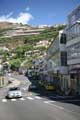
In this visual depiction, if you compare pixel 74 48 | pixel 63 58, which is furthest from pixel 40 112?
pixel 63 58

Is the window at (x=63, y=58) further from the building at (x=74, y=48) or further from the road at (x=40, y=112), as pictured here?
the road at (x=40, y=112)

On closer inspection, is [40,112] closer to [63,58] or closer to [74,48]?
[74,48]

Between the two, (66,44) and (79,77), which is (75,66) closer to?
(79,77)

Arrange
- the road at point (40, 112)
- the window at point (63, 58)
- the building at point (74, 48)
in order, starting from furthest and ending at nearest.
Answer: the window at point (63, 58), the building at point (74, 48), the road at point (40, 112)

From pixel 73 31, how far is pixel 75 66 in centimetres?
605

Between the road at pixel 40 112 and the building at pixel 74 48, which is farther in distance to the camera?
the building at pixel 74 48

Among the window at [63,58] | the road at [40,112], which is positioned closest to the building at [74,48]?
the window at [63,58]

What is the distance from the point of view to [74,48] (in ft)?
219

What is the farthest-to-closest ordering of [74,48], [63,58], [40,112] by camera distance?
[63,58], [74,48], [40,112]

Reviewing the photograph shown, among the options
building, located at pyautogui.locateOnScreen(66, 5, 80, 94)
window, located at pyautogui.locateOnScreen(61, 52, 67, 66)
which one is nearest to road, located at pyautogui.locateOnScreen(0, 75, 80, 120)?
building, located at pyautogui.locateOnScreen(66, 5, 80, 94)

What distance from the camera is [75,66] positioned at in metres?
67.0

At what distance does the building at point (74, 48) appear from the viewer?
213 ft

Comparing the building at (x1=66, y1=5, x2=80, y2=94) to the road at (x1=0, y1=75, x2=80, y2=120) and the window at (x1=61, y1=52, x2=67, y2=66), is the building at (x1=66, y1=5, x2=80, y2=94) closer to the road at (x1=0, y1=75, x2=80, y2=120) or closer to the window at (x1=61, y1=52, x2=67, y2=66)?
the window at (x1=61, y1=52, x2=67, y2=66)

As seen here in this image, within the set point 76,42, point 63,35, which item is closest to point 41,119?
point 76,42
